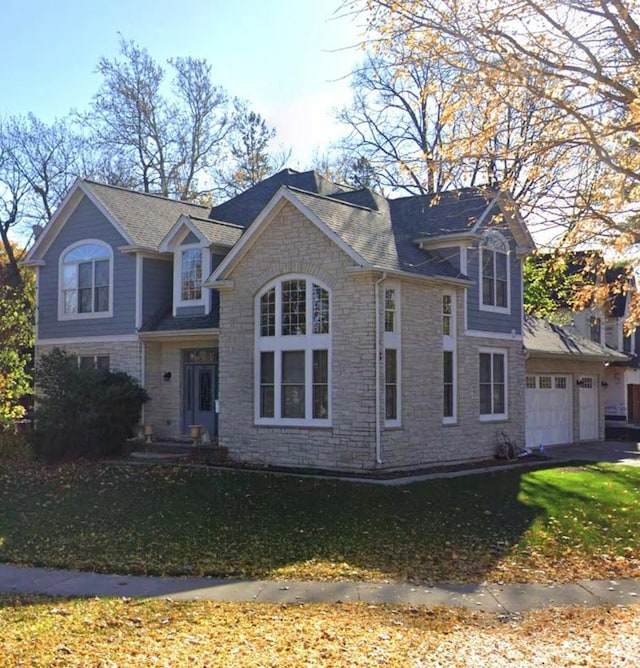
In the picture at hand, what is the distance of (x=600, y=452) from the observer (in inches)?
973

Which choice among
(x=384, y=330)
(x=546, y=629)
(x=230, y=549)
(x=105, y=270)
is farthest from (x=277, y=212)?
(x=546, y=629)

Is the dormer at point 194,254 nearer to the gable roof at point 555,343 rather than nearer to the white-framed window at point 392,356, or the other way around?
the white-framed window at point 392,356

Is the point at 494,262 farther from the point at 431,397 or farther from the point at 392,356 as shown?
the point at 392,356

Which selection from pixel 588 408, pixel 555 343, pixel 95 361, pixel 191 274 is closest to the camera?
pixel 191 274

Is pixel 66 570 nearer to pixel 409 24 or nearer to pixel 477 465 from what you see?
pixel 409 24

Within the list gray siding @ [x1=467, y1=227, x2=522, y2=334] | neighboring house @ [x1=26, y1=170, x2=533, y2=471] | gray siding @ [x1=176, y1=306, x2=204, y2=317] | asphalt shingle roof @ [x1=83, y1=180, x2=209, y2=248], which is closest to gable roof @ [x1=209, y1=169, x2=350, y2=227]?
neighboring house @ [x1=26, y1=170, x2=533, y2=471]

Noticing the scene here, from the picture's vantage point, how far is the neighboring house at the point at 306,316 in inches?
681

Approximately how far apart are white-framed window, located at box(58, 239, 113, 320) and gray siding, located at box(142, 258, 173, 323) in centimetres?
117

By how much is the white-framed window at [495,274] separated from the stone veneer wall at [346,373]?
158 centimetres

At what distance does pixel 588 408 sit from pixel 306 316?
48.5 ft

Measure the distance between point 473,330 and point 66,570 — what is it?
507 inches

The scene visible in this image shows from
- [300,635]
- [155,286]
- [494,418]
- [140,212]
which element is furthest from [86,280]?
[300,635]

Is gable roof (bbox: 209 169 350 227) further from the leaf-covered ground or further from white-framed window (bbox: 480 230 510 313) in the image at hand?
the leaf-covered ground

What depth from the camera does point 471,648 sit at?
7.02 meters
